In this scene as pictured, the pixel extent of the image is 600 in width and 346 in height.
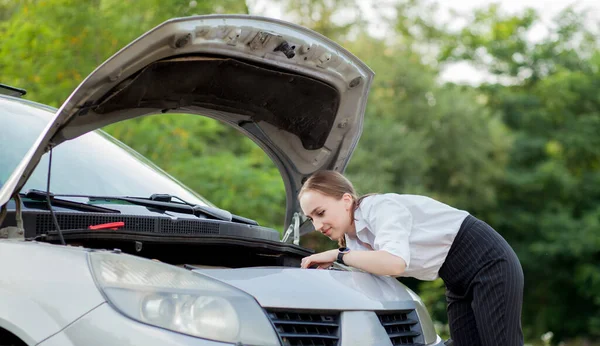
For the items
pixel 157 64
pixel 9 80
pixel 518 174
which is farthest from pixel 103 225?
pixel 518 174

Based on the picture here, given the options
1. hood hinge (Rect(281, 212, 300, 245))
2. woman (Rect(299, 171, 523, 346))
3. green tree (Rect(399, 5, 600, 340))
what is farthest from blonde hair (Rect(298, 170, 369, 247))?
green tree (Rect(399, 5, 600, 340))

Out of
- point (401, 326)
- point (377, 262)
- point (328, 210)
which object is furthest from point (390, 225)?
point (401, 326)

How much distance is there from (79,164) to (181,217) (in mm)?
549

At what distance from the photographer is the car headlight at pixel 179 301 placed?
2.43 metres

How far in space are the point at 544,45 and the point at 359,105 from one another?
32.8 meters

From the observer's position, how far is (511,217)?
31266 millimetres

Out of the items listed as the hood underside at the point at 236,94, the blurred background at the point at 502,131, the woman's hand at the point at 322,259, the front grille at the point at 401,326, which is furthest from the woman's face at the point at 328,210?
the blurred background at the point at 502,131

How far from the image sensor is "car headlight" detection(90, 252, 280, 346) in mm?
2428

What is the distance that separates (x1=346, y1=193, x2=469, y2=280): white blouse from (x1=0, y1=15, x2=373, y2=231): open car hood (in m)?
0.67

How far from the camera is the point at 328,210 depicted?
11.3ft

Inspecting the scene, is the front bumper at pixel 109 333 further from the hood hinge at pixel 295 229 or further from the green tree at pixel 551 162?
the green tree at pixel 551 162

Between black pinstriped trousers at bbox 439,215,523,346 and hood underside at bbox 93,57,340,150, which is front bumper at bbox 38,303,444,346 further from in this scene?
black pinstriped trousers at bbox 439,215,523,346

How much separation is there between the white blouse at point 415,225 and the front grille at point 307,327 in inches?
23.4

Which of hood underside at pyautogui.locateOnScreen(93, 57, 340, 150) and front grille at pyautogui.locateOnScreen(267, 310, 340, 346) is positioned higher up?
hood underside at pyautogui.locateOnScreen(93, 57, 340, 150)
